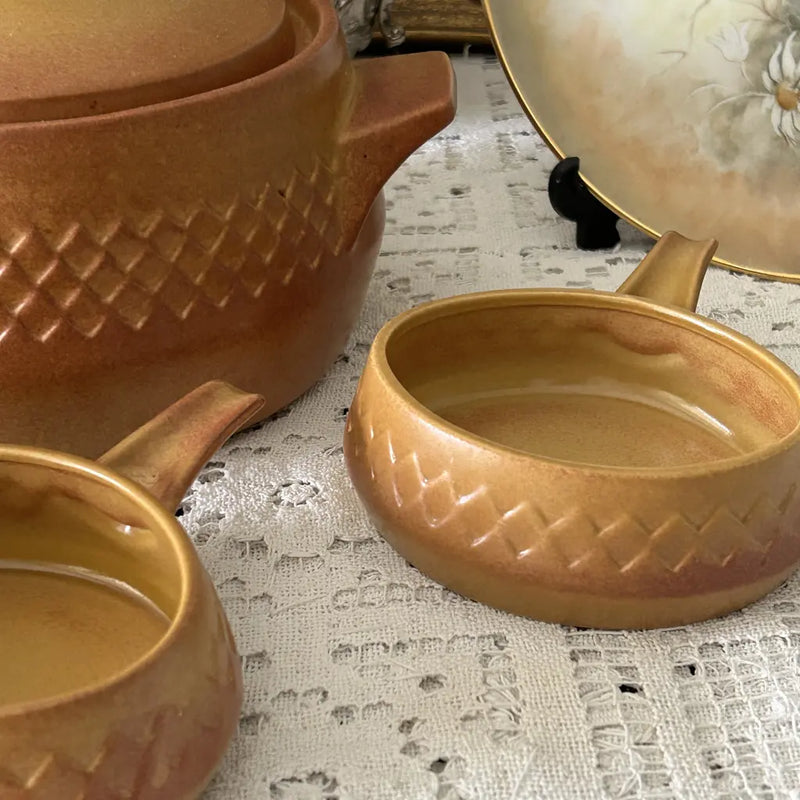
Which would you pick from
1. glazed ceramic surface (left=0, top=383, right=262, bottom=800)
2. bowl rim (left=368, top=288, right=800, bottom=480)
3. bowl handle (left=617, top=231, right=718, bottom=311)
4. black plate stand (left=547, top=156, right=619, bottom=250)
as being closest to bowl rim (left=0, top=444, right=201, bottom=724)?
glazed ceramic surface (left=0, top=383, right=262, bottom=800)

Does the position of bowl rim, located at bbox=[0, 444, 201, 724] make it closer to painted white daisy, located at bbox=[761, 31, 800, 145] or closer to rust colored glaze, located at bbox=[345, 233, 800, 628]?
rust colored glaze, located at bbox=[345, 233, 800, 628]

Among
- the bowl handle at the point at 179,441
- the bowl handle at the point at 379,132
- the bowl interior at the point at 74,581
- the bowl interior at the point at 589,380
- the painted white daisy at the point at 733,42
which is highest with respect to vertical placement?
the bowl handle at the point at 379,132

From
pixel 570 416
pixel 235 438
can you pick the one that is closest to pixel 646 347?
pixel 570 416

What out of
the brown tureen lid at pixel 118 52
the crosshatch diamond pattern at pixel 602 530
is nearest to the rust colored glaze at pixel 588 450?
the crosshatch diamond pattern at pixel 602 530

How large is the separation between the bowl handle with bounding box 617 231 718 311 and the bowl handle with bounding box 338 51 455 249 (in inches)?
4.4

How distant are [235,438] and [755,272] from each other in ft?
1.06

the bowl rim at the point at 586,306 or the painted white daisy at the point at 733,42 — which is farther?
the painted white daisy at the point at 733,42

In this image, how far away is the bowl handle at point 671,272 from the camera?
1.68ft

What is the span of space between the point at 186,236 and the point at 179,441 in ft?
0.31

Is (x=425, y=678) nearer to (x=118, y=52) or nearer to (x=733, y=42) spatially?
(x=118, y=52)

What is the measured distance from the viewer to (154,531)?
344 mm

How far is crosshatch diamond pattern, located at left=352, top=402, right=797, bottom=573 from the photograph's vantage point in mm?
372

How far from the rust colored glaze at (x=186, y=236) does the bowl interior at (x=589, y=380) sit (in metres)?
0.06

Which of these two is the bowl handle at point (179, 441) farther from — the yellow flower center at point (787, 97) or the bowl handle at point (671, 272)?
the yellow flower center at point (787, 97)
